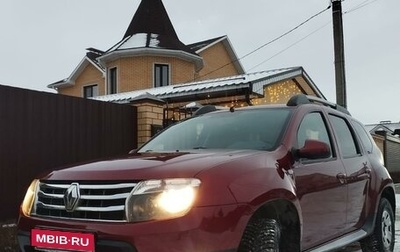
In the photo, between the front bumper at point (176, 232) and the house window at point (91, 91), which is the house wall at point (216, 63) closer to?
the house window at point (91, 91)

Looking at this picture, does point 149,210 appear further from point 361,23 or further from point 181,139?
point 361,23

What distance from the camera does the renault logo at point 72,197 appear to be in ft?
10.6

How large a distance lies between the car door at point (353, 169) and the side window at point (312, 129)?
0.67 ft

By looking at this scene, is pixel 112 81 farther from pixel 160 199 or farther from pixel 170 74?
pixel 160 199

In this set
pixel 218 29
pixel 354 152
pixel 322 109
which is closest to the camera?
pixel 322 109

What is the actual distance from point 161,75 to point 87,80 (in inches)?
268

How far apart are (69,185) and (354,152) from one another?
3232mm

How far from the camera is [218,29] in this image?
119ft

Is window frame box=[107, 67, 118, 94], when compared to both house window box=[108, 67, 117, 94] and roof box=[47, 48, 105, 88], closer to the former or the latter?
house window box=[108, 67, 117, 94]

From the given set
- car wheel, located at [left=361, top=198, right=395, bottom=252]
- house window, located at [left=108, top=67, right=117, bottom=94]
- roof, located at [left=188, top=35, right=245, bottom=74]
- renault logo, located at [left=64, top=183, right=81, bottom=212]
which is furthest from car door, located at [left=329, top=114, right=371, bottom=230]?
roof, located at [left=188, top=35, right=245, bottom=74]

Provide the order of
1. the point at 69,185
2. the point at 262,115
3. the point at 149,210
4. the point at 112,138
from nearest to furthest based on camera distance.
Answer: the point at 149,210 < the point at 69,185 < the point at 262,115 < the point at 112,138

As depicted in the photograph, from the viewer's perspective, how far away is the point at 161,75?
2278cm

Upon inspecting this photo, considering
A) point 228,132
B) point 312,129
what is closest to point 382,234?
point 312,129

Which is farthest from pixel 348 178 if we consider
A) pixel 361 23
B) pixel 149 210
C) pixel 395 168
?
pixel 395 168
